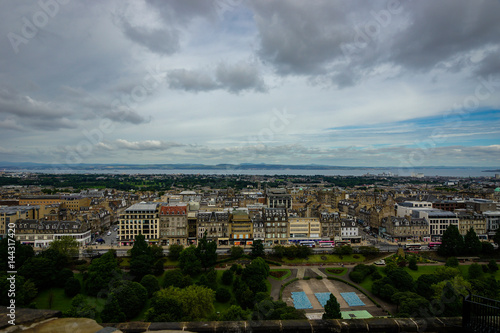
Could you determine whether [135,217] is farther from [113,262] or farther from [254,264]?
[254,264]

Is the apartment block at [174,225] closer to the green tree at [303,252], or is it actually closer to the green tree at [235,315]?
the green tree at [303,252]

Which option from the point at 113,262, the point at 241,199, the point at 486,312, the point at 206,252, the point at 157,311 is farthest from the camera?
the point at 241,199

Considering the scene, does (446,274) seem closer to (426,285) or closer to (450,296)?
(426,285)

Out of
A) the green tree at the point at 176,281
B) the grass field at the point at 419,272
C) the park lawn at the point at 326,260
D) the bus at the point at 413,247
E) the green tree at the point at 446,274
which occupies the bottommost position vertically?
the grass field at the point at 419,272

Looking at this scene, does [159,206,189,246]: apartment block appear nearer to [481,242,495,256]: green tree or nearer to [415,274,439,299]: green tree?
[415,274,439,299]: green tree

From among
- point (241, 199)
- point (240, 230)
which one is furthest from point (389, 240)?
point (241, 199)

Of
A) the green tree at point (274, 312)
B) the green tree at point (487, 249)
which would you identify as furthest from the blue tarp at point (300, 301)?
the green tree at point (487, 249)
